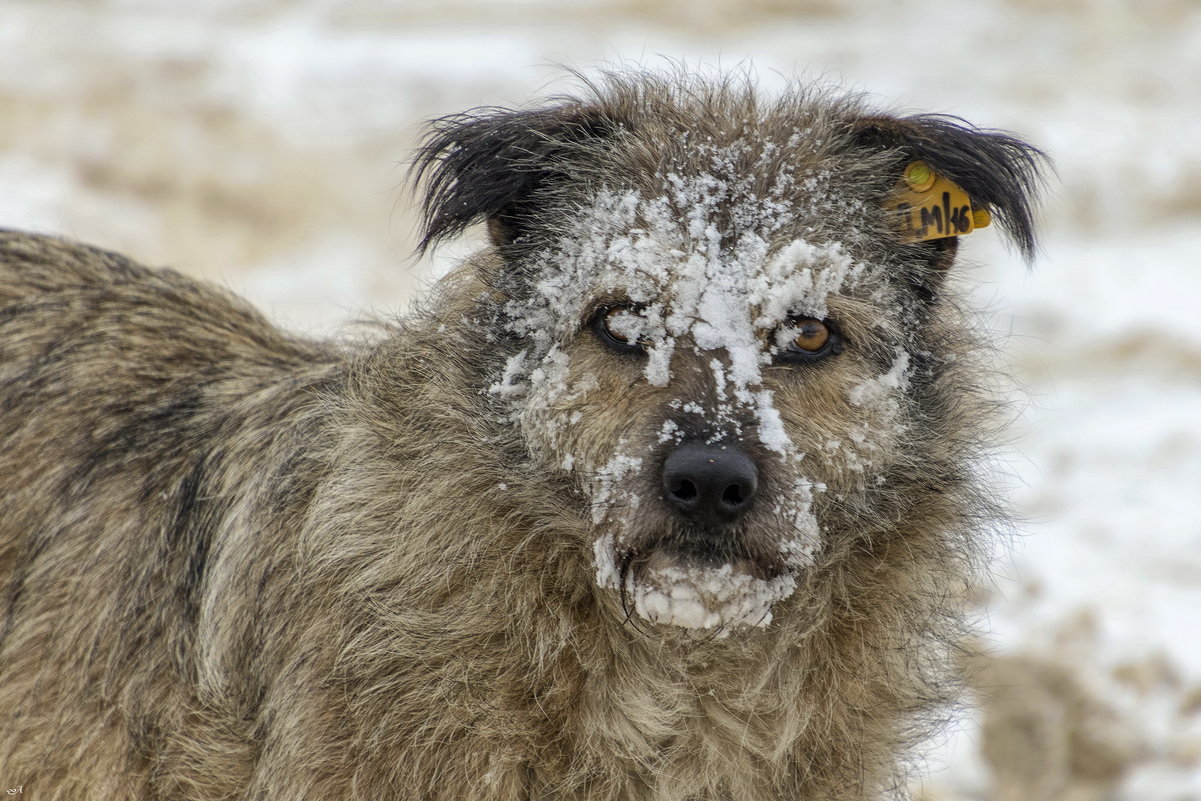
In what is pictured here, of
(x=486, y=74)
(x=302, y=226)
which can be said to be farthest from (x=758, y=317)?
(x=486, y=74)

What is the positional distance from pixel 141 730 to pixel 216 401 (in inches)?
40.1

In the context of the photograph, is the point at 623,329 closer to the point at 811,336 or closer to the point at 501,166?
the point at 811,336

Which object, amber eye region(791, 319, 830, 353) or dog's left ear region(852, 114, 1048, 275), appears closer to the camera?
amber eye region(791, 319, 830, 353)

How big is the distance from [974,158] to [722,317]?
855mm

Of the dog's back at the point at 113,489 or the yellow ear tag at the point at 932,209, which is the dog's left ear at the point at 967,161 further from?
the dog's back at the point at 113,489

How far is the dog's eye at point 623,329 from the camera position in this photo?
3031 millimetres

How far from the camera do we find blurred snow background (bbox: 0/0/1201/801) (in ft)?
17.9

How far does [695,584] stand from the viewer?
286 cm

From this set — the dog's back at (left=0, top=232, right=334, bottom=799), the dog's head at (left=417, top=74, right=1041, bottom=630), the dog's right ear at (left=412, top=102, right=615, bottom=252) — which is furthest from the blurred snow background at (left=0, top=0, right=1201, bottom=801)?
the dog's right ear at (left=412, top=102, right=615, bottom=252)

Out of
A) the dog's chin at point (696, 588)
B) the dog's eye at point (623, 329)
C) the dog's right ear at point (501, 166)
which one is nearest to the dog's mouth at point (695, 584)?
the dog's chin at point (696, 588)

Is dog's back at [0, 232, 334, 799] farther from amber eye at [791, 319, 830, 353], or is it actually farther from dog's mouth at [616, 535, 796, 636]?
amber eye at [791, 319, 830, 353]

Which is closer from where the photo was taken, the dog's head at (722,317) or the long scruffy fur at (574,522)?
the dog's head at (722,317)

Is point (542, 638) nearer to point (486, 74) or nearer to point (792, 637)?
point (792, 637)

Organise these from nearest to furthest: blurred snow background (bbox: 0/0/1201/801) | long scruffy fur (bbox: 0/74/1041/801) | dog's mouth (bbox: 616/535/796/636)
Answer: dog's mouth (bbox: 616/535/796/636) → long scruffy fur (bbox: 0/74/1041/801) → blurred snow background (bbox: 0/0/1201/801)
